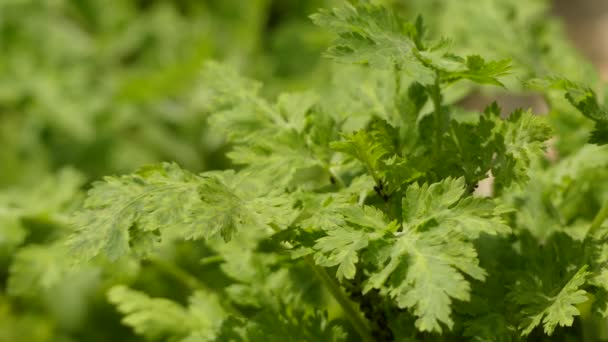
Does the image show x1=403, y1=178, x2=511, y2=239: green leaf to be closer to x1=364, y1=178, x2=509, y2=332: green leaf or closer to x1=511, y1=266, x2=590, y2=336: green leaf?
x1=364, y1=178, x2=509, y2=332: green leaf

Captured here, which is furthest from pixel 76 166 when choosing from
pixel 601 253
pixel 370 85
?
pixel 601 253

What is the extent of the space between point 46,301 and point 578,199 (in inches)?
59.3

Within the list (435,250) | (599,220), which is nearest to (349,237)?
(435,250)

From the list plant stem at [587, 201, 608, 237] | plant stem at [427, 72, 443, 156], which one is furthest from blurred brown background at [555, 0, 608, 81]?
plant stem at [427, 72, 443, 156]

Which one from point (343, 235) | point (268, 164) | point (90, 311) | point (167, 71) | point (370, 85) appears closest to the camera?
point (343, 235)

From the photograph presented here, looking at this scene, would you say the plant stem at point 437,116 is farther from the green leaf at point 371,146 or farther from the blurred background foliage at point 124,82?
the blurred background foliage at point 124,82

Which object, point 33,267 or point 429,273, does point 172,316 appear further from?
point 429,273

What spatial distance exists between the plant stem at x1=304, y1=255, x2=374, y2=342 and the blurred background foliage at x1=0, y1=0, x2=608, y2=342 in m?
0.85

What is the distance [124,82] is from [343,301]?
5.55ft

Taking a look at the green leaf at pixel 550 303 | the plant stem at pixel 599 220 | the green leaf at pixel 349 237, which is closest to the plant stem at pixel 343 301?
the green leaf at pixel 349 237

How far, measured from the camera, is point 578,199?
4.65 feet

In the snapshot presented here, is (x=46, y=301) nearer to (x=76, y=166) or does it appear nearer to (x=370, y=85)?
(x=76, y=166)

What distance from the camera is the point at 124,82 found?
2619mm

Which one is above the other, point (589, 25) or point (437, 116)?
point (589, 25)
